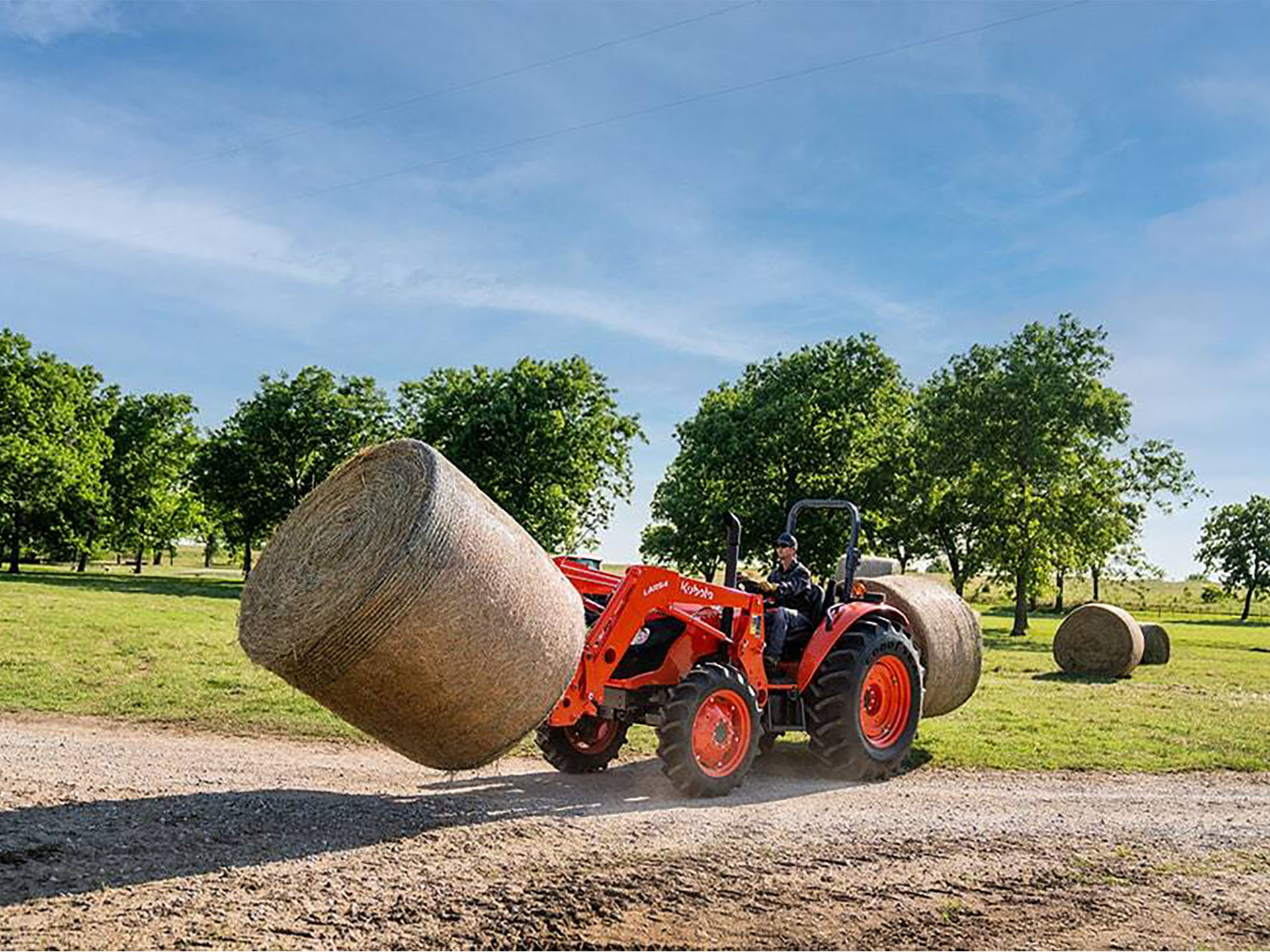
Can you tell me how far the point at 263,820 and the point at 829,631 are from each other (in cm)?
525

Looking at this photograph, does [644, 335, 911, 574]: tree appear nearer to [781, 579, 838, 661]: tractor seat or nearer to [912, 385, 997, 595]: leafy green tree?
[912, 385, 997, 595]: leafy green tree

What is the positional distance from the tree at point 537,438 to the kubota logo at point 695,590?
3060 cm

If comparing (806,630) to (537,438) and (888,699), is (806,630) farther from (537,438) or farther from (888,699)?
(537,438)

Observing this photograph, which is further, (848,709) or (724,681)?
(848,709)

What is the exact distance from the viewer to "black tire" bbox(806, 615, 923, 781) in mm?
10469

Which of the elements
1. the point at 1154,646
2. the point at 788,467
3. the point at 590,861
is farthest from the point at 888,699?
the point at 788,467

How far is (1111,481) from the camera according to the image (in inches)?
1604

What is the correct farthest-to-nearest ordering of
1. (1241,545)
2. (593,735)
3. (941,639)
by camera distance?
(1241,545) < (941,639) < (593,735)

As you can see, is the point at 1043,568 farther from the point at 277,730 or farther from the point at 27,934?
the point at 27,934

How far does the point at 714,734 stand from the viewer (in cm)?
954

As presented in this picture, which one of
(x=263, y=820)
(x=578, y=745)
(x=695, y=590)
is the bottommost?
(x=263, y=820)

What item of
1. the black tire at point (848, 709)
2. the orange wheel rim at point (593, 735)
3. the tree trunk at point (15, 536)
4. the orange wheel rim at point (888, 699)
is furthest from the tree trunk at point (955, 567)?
the tree trunk at point (15, 536)

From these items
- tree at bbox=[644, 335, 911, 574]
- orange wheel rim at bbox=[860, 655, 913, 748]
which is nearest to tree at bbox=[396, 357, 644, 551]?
tree at bbox=[644, 335, 911, 574]

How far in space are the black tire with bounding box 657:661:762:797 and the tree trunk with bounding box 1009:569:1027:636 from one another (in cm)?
3182
